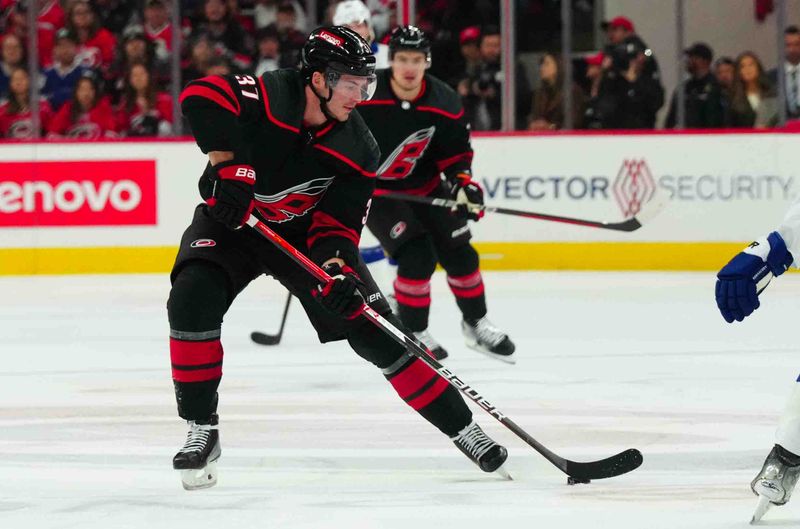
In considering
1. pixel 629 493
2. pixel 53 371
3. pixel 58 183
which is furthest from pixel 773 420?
pixel 58 183

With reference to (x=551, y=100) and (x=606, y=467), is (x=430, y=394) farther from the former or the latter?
(x=551, y=100)

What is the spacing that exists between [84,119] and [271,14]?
1156 millimetres

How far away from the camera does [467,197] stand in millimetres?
4746

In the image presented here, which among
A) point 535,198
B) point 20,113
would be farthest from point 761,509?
point 20,113

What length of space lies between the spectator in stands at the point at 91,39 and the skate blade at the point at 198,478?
16.8 ft

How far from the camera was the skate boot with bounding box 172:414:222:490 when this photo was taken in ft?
9.75

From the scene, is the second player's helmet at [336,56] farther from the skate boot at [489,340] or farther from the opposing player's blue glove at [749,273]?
the skate boot at [489,340]

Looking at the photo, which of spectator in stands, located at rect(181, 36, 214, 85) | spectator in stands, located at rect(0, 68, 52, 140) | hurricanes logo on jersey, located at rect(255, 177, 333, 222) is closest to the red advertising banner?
spectator in stands, located at rect(0, 68, 52, 140)

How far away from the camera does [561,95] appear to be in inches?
300

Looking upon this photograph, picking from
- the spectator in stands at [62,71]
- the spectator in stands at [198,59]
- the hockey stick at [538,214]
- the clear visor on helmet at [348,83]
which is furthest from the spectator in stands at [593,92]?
the clear visor on helmet at [348,83]

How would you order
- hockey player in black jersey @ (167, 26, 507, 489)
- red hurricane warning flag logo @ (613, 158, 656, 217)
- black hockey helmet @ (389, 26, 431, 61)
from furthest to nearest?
red hurricane warning flag logo @ (613, 158, 656, 217), black hockey helmet @ (389, 26, 431, 61), hockey player in black jersey @ (167, 26, 507, 489)

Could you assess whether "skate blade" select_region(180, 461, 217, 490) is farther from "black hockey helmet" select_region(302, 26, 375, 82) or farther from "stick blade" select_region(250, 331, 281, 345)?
"stick blade" select_region(250, 331, 281, 345)

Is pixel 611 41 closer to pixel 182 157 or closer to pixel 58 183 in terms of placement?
pixel 182 157

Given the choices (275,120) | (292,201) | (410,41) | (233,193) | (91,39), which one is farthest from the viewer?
(91,39)
